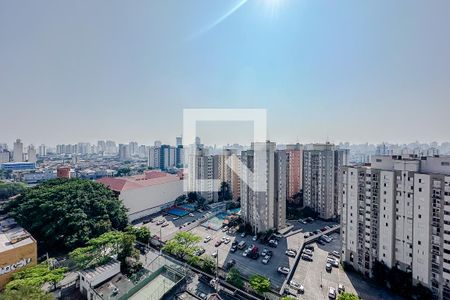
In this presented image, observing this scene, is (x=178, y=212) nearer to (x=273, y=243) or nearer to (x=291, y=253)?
(x=273, y=243)

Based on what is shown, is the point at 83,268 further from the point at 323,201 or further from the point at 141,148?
the point at 141,148

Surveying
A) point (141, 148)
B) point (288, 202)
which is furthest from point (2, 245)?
point (141, 148)

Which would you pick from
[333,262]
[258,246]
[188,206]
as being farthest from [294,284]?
[188,206]

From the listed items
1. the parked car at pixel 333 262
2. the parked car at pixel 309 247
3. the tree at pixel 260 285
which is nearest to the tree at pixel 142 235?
the tree at pixel 260 285

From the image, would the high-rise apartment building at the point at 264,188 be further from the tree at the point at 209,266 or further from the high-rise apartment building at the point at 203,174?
the high-rise apartment building at the point at 203,174

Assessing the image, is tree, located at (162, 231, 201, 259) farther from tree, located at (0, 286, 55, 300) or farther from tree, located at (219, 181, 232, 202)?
tree, located at (219, 181, 232, 202)
